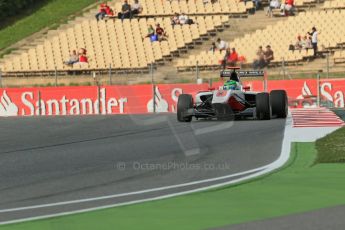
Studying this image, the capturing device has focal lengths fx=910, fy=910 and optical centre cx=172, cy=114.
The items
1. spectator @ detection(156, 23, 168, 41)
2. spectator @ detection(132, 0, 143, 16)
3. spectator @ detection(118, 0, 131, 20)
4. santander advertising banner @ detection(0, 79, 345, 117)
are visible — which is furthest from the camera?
spectator @ detection(132, 0, 143, 16)

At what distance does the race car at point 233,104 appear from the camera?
20625 millimetres

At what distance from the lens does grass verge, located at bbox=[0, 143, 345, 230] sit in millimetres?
8062

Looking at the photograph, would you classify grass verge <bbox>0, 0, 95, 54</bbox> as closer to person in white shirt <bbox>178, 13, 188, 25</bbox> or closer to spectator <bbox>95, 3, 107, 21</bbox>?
spectator <bbox>95, 3, 107, 21</bbox>

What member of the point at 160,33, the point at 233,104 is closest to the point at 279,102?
the point at 233,104

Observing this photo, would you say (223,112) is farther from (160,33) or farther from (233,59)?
(160,33)

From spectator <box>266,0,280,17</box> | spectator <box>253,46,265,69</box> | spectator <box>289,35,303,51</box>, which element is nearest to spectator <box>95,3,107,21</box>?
spectator <box>266,0,280,17</box>

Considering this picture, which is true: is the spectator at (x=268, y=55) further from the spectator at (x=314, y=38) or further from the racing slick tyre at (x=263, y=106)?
the racing slick tyre at (x=263, y=106)

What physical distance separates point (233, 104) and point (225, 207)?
39.3 feet

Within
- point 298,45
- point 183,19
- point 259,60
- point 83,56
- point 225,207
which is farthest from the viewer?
point 183,19

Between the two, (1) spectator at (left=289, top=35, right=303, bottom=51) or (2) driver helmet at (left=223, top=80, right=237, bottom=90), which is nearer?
(2) driver helmet at (left=223, top=80, right=237, bottom=90)

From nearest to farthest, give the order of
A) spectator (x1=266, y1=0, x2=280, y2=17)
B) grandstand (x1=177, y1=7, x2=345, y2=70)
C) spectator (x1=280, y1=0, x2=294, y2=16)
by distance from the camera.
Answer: grandstand (x1=177, y1=7, x2=345, y2=70)
spectator (x1=280, y1=0, x2=294, y2=16)
spectator (x1=266, y1=0, x2=280, y2=17)

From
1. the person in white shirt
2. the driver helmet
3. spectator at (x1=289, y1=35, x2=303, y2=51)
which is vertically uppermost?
the person in white shirt

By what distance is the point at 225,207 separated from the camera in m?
8.87

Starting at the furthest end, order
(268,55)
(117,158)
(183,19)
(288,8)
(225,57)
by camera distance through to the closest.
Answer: (183,19) → (288,8) → (225,57) → (268,55) → (117,158)
